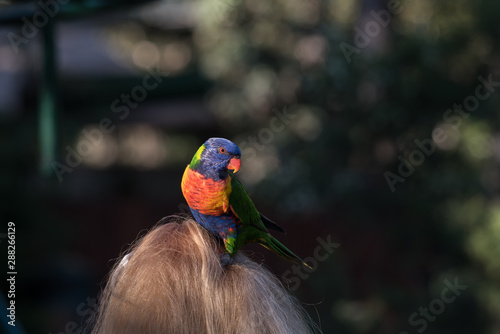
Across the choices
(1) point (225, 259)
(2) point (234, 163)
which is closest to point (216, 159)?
(2) point (234, 163)

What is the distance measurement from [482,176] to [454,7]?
1.57m

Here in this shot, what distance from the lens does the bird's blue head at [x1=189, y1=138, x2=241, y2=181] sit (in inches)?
50.2

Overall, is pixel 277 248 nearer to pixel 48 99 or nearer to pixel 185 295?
pixel 185 295

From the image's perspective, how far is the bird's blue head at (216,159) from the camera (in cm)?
128

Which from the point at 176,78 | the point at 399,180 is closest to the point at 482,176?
the point at 399,180

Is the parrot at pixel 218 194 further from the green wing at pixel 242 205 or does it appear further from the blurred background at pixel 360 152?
the blurred background at pixel 360 152

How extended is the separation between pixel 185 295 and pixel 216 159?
1.13 feet

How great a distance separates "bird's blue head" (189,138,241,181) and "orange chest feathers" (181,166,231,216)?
1 centimetres

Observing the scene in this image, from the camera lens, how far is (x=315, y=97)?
5148mm

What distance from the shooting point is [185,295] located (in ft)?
3.48

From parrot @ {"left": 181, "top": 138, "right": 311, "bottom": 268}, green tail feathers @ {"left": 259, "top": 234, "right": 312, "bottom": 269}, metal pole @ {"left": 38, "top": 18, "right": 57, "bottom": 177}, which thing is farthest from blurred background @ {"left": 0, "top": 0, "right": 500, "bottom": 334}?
parrot @ {"left": 181, "top": 138, "right": 311, "bottom": 268}

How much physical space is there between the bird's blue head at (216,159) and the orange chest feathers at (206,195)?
0.05ft

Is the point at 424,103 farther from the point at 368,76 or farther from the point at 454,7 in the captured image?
the point at 454,7

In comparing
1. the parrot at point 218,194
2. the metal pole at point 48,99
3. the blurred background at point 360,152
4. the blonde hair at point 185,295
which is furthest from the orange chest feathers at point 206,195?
the blurred background at point 360,152
